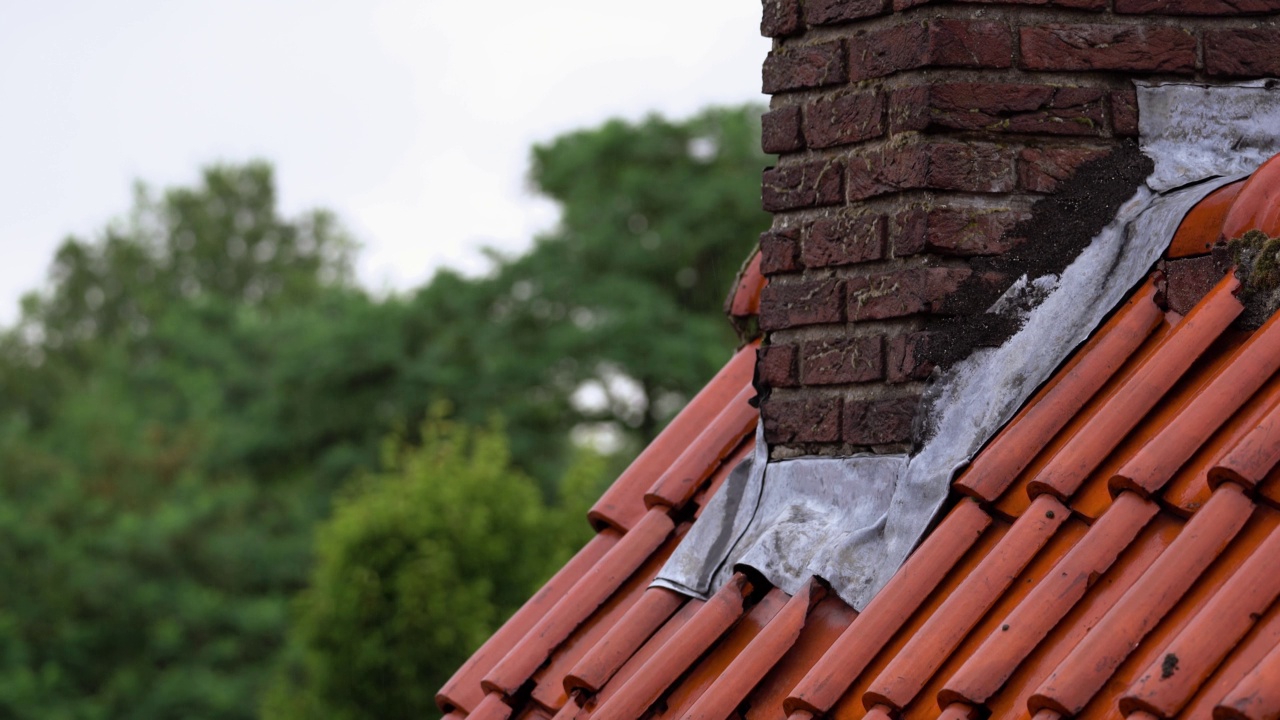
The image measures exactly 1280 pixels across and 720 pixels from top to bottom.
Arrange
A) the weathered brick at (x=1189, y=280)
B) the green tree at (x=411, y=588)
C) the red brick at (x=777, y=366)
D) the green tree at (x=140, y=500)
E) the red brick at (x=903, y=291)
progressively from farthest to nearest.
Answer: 1. the green tree at (x=140, y=500)
2. the green tree at (x=411, y=588)
3. the red brick at (x=777, y=366)
4. the red brick at (x=903, y=291)
5. the weathered brick at (x=1189, y=280)

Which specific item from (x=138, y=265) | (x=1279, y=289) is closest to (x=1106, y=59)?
(x=1279, y=289)

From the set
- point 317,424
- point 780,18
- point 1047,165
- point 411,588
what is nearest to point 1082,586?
point 1047,165

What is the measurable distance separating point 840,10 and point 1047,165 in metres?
0.51

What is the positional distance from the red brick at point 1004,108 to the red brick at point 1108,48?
0.05 metres

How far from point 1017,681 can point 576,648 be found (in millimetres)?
1161

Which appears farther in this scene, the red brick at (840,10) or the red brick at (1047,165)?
the red brick at (840,10)

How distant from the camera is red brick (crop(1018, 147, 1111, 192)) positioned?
267 cm

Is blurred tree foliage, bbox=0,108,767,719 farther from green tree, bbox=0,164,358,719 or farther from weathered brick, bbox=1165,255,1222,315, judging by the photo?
weathered brick, bbox=1165,255,1222,315

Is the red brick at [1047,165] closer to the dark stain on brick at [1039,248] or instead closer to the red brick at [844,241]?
the dark stain on brick at [1039,248]

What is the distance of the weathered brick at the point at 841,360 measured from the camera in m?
2.72

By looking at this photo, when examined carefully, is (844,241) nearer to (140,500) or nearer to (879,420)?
(879,420)

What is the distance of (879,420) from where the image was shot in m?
2.69

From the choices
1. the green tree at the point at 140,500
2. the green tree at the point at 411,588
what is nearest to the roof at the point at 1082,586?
the green tree at the point at 411,588

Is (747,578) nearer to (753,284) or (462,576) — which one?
→ (753,284)
